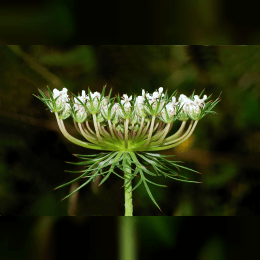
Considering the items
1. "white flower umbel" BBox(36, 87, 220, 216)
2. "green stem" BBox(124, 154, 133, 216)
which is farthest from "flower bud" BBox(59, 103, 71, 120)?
"green stem" BBox(124, 154, 133, 216)

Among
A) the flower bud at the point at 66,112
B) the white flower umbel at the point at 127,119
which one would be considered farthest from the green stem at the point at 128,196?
the flower bud at the point at 66,112

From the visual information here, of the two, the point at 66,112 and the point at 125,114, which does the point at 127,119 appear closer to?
the point at 125,114

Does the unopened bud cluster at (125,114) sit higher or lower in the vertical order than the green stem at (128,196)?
higher

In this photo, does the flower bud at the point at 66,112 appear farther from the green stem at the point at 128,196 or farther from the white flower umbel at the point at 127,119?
the green stem at the point at 128,196

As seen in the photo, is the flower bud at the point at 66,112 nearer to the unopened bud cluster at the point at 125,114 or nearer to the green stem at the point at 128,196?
the unopened bud cluster at the point at 125,114

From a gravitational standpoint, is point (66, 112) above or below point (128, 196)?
above

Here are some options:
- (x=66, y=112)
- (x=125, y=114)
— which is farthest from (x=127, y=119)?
(x=66, y=112)

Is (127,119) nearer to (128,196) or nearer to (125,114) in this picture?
(125,114)

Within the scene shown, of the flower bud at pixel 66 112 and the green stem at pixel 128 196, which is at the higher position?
the flower bud at pixel 66 112

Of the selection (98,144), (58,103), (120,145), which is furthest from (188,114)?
(58,103)

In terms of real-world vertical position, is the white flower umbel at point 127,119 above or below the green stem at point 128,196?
above

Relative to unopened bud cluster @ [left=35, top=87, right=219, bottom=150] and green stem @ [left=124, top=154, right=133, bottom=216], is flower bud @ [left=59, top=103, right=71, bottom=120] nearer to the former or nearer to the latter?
unopened bud cluster @ [left=35, top=87, right=219, bottom=150]

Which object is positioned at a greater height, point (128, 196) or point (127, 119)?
point (127, 119)
